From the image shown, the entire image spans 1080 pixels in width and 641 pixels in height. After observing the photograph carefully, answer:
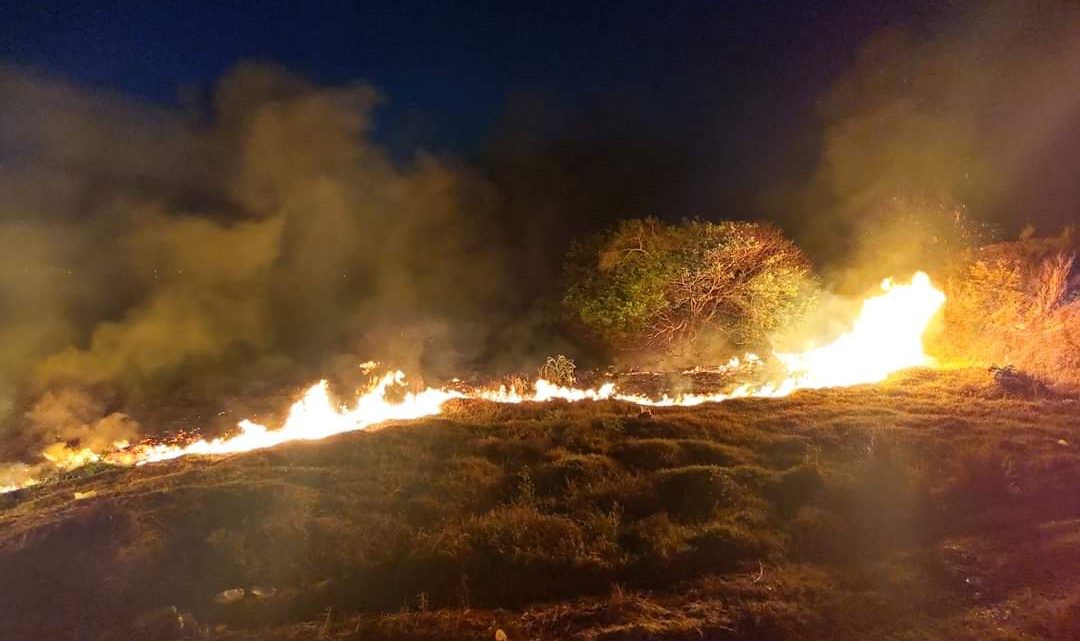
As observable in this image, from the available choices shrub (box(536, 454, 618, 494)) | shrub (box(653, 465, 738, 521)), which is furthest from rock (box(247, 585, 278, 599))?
shrub (box(653, 465, 738, 521))

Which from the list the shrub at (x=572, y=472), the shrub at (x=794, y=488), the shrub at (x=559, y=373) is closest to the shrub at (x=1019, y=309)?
the shrub at (x=794, y=488)

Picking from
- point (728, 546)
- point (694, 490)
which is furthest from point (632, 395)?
point (728, 546)

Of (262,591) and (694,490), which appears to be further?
(694,490)

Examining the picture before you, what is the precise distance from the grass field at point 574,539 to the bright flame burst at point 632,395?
1036mm

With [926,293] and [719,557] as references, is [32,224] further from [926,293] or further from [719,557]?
[926,293]

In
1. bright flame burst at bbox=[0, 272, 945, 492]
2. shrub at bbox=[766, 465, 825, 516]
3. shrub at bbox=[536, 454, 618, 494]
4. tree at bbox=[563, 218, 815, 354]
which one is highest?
tree at bbox=[563, 218, 815, 354]

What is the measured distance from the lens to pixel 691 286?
1559 centimetres

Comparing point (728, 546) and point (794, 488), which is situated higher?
point (794, 488)

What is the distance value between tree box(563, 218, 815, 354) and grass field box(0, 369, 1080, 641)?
225 inches

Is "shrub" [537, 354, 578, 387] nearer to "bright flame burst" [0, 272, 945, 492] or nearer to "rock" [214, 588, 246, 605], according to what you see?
"bright flame burst" [0, 272, 945, 492]

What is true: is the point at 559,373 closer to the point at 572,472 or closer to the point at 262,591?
the point at 572,472

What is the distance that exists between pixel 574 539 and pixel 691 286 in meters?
9.74

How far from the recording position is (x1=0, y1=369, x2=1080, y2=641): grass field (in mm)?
5812

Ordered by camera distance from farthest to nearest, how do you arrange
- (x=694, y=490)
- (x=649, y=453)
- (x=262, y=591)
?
(x=649, y=453) → (x=694, y=490) → (x=262, y=591)
